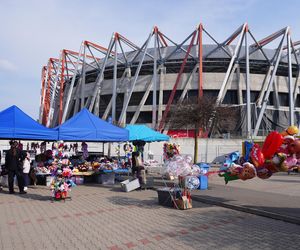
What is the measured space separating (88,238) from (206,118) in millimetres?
17826

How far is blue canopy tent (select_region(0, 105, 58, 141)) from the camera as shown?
12.0 metres

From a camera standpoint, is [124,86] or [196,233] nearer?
[196,233]

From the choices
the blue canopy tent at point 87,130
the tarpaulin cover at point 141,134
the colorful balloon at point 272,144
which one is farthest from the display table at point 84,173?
the colorful balloon at point 272,144

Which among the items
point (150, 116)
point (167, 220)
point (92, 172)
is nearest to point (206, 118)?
point (92, 172)

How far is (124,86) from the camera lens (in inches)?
1829

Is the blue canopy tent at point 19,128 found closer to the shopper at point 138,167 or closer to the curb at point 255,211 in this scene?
the shopper at point 138,167

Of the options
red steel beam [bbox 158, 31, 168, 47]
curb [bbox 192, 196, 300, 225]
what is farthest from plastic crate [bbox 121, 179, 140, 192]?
red steel beam [bbox 158, 31, 168, 47]

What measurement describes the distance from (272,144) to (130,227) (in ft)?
12.4

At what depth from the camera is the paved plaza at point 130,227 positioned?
5.83 meters

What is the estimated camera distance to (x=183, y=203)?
915cm

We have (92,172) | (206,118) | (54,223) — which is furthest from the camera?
(206,118)

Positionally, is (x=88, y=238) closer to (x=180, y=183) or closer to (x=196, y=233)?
(x=196, y=233)

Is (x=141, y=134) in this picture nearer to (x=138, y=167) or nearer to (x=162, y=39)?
(x=138, y=167)

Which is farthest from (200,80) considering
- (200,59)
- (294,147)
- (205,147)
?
(294,147)
